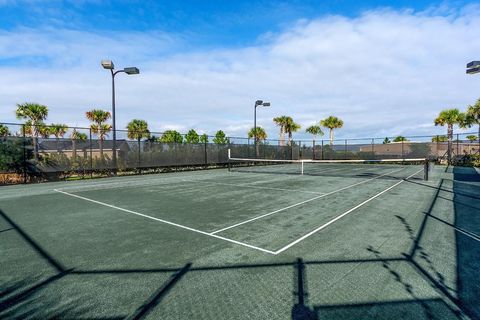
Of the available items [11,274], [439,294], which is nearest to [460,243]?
[439,294]

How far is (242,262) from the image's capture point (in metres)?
4.73

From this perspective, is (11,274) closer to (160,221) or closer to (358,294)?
(160,221)

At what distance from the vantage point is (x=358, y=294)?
12.0 ft

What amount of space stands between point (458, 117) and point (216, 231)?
149 ft

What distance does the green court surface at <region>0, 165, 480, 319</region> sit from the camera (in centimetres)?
338

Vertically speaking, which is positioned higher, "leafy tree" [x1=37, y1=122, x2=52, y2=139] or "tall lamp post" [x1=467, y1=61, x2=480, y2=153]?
"tall lamp post" [x1=467, y1=61, x2=480, y2=153]

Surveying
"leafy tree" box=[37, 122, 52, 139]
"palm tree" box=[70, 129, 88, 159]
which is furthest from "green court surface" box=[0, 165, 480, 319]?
"leafy tree" box=[37, 122, 52, 139]

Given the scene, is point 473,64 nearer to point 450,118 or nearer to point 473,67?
A: point 473,67

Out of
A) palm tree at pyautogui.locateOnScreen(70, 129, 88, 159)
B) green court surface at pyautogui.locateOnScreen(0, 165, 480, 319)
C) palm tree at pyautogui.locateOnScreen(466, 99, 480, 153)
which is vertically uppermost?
palm tree at pyautogui.locateOnScreen(466, 99, 480, 153)

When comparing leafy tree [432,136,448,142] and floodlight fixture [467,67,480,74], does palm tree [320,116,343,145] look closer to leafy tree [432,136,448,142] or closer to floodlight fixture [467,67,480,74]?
→ leafy tree [432,136,448,142]

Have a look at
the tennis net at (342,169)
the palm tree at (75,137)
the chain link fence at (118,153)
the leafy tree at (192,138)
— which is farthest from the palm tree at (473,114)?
the palm tree at (75,137)

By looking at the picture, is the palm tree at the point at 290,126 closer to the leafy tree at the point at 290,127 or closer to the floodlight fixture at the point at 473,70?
the leafy tree at the point at 290,127

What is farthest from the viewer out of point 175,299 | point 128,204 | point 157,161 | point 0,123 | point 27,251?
point 157,161

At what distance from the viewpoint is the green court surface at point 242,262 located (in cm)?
338
